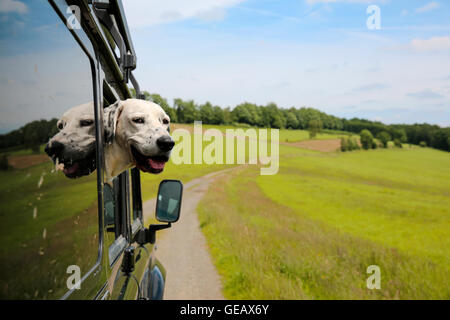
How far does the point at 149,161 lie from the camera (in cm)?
176

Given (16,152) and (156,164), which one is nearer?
(16,152)

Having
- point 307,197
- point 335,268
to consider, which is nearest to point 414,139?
point 307,197

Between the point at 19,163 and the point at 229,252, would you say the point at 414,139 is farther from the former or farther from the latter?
the point at 19,163

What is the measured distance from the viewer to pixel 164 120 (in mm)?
1954

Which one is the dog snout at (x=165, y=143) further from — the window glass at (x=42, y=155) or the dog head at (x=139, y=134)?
the window glass at (x=42, y=155)

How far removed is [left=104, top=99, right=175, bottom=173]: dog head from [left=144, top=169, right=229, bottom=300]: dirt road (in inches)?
214

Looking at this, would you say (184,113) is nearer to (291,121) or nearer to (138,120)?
(138,120)

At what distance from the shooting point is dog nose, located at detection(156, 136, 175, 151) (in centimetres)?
172

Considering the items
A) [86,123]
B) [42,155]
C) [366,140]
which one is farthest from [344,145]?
[42,155]

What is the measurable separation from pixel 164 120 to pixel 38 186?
100cm

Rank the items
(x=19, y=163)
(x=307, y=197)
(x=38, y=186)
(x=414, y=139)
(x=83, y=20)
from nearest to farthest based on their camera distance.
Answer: (x=19, y=163)
(x=38, y=186)
(x=83, y=20)
(x=307, y=197)
(x=414, y=139)

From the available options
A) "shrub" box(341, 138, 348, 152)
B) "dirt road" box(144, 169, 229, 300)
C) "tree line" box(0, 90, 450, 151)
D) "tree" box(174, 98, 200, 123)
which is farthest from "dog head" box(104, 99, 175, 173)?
"shrub" box(341, 138, 348, 152)

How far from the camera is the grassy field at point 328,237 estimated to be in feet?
23.0

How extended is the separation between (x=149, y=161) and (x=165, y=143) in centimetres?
13
